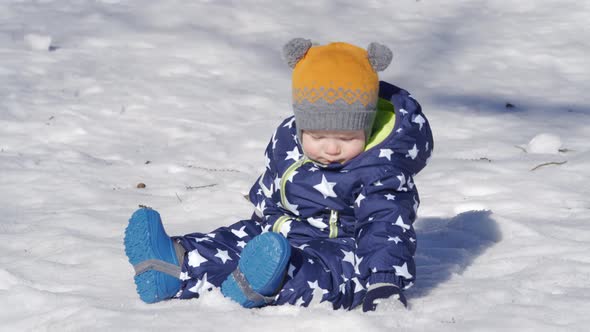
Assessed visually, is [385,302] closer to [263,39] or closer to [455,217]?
[455,217]

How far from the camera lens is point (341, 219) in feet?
9.95

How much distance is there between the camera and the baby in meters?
2.75

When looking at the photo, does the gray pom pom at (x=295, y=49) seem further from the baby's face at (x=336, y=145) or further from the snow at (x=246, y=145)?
the snow at (x=246, y=145)

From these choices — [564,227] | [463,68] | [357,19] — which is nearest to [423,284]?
[564,227]

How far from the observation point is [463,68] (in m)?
7.52

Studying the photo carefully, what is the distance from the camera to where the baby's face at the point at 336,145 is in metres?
2.90

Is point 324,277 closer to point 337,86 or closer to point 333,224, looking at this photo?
point 333,224

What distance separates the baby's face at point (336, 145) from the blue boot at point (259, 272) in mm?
388

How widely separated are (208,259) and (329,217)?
18.2 inches

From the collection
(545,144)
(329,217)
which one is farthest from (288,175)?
(545,144)

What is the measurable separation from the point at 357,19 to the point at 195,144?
3.78 m

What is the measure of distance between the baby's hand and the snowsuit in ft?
0.11

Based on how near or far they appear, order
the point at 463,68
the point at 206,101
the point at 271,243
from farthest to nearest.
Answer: the point at 463,68
the point at 206,101
the point at 271,243

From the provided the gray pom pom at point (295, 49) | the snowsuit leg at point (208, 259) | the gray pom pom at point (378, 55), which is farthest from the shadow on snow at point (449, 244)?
the gray pom pom at point (295, 49)
